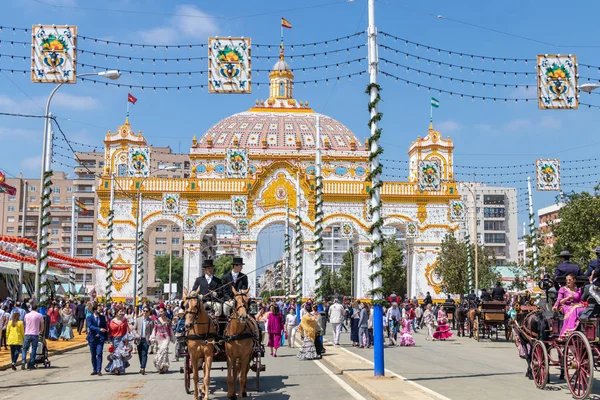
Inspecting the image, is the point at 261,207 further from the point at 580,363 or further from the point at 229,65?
the point at 580,363

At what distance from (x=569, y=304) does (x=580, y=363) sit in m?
1.63

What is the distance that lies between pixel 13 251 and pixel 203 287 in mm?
23830

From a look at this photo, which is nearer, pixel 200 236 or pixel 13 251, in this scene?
pixel 13 251

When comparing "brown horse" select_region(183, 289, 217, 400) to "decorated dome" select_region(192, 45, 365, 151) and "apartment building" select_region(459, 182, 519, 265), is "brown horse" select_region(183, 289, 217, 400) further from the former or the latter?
"apartment building" select_region(459, 182, 519, 265)

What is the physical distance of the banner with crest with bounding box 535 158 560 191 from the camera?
37.0 meters

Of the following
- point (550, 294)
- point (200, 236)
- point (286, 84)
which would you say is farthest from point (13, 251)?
point (286, 84)

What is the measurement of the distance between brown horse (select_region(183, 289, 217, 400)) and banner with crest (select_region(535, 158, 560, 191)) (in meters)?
27.8

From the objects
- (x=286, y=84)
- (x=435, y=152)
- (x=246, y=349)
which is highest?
(x=286, y=84)

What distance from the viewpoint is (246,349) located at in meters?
12.9

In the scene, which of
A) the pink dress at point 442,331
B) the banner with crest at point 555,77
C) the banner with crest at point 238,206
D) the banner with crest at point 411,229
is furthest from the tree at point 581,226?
the banner with crest at point 238,206

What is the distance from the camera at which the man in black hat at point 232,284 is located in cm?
1376

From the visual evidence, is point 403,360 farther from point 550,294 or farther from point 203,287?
point 203,287

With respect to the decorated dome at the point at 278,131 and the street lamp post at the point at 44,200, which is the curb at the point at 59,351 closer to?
the street lamp post at the point at 44,200

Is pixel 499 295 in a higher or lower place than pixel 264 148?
lower
